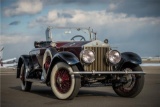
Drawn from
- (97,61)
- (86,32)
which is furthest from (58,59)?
(86,32)

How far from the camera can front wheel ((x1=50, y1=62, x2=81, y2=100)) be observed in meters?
7.20

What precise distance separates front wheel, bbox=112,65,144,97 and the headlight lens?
0.47 m

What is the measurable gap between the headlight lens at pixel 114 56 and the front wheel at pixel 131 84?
0.47 m

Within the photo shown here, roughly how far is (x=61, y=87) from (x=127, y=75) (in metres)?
1.87

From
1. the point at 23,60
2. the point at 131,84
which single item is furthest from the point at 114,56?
the point at 23,60

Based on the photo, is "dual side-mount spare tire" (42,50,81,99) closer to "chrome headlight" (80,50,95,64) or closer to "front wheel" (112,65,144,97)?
"chrome headlight" (80,50,95,64)

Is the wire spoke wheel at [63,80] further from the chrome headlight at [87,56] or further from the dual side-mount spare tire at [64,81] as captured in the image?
the chrome headlight at [87,56]

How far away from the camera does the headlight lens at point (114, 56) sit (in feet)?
26.0

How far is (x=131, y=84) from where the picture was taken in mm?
8227

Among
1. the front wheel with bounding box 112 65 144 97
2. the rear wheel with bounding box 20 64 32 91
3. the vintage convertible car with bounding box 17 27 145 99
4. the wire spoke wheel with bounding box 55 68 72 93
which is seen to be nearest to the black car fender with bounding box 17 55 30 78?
the rear wheel with bounding box 20 64 32 91

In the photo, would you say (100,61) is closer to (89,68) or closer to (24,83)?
(89,68)

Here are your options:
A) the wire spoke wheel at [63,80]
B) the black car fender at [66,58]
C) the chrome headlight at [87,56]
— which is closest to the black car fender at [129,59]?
the chrome headlight at [87,56]

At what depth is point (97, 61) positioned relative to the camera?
792cm

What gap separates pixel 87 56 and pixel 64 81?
0.88 m
